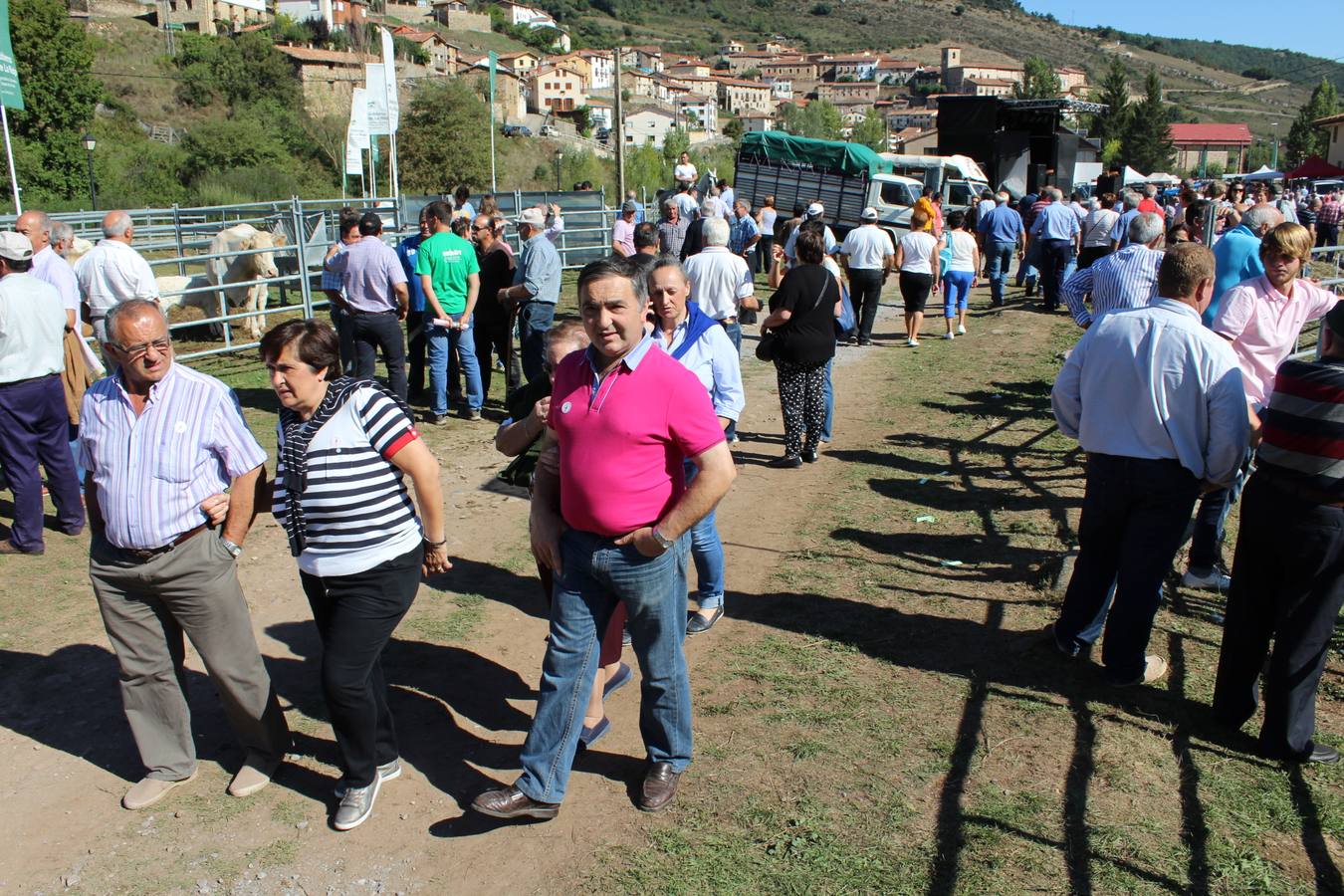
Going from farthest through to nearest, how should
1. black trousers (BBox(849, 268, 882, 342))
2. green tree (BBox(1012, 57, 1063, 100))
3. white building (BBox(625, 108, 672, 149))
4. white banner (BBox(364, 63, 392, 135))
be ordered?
1. white building (BBox(625, 108, 672, 149))
2. green tree (BBox(1012, 57, 1063, 100))
3. white banner (BBox(364, 63, 392, 135))
4. black trousers (BBox(849, 268, 882, 342))

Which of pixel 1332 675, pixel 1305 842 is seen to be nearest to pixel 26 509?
pixel 1305 842

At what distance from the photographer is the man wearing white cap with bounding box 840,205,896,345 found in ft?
39.9

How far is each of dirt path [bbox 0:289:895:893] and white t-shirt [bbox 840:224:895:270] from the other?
6.89m

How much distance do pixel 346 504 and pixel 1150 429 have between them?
9.96ft

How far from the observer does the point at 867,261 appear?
12234 millimetres

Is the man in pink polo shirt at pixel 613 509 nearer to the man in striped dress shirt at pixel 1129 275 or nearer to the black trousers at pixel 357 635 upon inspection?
the black trousers at pixel 357 635

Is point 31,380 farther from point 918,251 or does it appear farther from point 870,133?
point 870,133

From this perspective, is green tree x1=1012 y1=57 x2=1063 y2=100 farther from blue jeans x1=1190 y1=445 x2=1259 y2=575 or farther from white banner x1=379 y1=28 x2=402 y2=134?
blue jeans x1=1190 y1=445 x2=1259 y2=575

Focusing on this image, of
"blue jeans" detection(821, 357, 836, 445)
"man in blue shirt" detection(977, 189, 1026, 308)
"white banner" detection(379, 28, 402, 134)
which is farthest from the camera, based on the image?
"white banner" detection(379, 28, 402, 134)

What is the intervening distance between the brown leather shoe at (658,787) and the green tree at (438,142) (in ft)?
164

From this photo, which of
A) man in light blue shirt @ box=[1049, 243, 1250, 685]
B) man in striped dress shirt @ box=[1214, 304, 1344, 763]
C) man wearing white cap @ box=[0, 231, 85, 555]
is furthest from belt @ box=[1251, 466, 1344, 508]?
man wearing white cap @ box=[0, 231, 85, 555]

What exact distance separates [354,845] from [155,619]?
108cm

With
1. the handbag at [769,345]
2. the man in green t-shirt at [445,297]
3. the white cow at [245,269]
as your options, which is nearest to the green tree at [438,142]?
the white cow at [245,269]

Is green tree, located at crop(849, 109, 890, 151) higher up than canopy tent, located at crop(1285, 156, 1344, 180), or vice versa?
green tree, located at crop(849, 109, 890, 151)
